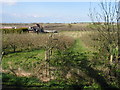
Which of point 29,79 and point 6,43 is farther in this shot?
point 6,43

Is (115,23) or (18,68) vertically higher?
(115,23)

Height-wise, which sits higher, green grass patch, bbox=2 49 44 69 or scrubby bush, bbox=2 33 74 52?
scrubby bush, bbox=2 33 74 52

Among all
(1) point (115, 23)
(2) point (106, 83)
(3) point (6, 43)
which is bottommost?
(2) point (106, 83)

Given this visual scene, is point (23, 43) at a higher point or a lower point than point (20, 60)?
higher

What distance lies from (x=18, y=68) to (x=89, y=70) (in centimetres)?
292

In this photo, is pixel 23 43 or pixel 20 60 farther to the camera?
pixel 23 43

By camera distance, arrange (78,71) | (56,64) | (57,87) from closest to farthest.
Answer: (57,87) < (78,71) < (56,64)

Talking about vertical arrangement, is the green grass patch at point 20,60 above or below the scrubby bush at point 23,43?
below

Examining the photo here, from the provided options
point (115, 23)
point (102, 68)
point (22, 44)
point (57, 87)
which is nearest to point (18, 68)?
→ point (57, 87)

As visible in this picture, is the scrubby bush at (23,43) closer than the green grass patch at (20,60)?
No

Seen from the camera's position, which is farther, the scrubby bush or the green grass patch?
the scrubby bush

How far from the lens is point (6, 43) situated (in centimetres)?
1037

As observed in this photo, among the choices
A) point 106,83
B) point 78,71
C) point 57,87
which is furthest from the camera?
point 78,71

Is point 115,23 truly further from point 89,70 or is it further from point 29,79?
point 29,79
